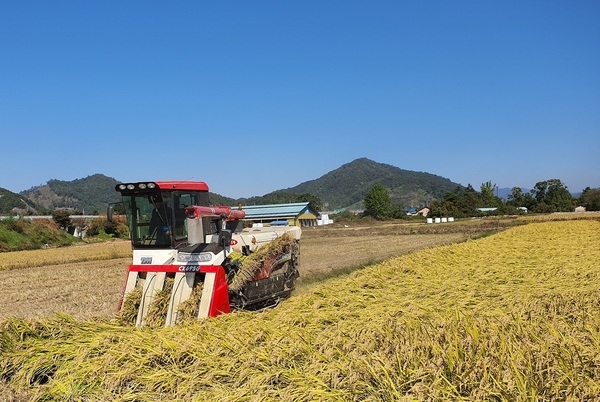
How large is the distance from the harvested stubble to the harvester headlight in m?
1.31

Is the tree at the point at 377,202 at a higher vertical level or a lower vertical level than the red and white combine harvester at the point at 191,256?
higher

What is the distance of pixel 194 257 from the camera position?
7.71 meters

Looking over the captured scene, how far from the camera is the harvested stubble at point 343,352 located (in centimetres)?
377

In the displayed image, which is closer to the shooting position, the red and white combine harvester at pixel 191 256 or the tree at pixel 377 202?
the red and white combine harvester at pixel 191 256

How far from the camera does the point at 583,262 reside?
10.6m

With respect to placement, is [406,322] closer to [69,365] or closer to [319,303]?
[319,303]

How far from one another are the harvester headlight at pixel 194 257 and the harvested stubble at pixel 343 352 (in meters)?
1.31

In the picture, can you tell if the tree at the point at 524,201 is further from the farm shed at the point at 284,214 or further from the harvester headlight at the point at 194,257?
the harvester headlight at the point at 194,257

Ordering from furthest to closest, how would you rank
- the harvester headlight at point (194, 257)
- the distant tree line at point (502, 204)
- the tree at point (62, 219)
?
the distant tree line at point (502, 204) → the tree at point (62, 219) → the harvester headlight at point (194, 257)

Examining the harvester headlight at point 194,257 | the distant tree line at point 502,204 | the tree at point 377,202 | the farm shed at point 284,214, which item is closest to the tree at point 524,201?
the distant tree line at point 502,204

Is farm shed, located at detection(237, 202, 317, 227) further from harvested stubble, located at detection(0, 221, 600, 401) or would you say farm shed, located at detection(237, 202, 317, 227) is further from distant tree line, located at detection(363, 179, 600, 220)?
harvested stubble, located at detection(0, 221, 600, 401)

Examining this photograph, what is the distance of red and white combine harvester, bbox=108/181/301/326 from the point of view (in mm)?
7516

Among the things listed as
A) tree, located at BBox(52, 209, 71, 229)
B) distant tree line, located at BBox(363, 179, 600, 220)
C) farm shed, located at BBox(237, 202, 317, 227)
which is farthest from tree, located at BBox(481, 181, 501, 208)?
tree, located at BBox(52, 209, 71, 229)

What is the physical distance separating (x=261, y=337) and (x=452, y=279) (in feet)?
16.4
